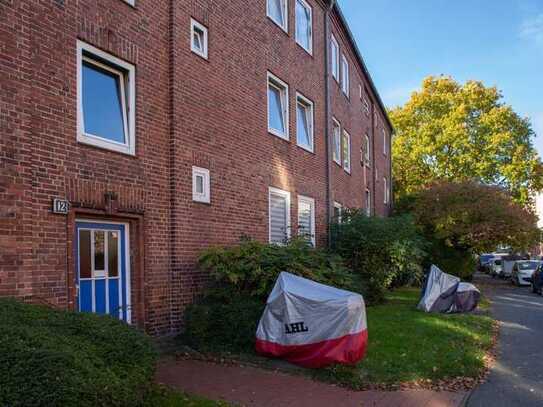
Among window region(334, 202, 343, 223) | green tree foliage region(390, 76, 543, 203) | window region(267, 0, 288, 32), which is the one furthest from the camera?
green tree foliage region(390, 76, 543, 203)

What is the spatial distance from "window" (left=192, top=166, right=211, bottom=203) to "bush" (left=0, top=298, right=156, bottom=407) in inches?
172

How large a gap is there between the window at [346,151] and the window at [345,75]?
1.66 m

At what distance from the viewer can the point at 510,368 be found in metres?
8.66

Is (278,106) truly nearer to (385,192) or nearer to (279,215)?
(279,215)

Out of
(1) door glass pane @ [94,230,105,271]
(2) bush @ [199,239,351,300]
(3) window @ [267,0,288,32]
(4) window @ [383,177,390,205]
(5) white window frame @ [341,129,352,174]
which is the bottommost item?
(2) bush @ [199,239,351,300]

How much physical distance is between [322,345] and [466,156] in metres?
36.0

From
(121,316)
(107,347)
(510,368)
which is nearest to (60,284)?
(121,316)

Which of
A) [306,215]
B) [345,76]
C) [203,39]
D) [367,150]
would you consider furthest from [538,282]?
[203,39]

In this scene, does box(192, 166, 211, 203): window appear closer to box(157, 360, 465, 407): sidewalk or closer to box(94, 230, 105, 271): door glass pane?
box(94, 230, 105, 271): door glass pane

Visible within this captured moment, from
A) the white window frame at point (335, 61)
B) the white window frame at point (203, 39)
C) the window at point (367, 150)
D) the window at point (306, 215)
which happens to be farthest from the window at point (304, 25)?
the window at point (367, 150)

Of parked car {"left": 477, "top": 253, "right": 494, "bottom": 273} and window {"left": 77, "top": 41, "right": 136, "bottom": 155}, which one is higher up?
window {"left": 77, "top": 41, "right": 136, "bottom": 155}

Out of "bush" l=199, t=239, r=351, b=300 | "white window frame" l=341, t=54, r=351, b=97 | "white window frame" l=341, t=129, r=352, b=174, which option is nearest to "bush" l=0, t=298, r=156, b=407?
"bush" l=199, t=239, r=351, b=300

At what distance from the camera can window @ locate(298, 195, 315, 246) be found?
14.9m

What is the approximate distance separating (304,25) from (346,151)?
593 cm
